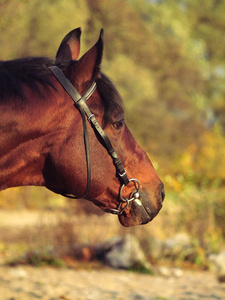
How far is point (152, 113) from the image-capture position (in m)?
23.0

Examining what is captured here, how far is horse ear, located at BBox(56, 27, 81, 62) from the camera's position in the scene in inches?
116

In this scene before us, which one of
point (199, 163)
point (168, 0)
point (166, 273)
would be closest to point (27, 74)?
point (166, 273)

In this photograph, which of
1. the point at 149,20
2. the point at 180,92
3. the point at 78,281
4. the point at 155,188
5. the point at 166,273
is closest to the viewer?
the point at 155,188

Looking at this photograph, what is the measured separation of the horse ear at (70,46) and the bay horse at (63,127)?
0.29 m

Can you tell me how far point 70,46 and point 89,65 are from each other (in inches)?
23.3

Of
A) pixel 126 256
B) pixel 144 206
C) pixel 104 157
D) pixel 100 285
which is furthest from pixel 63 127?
pixel 126 256

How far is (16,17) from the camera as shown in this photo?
1125cm

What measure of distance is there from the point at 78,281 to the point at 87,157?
3.29 metres

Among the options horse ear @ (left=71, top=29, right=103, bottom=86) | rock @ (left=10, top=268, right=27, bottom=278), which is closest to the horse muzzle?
horse ear @ (left=71, top=29, right=103, bottom=86)

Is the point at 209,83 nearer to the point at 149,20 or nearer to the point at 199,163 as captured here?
the point at 149,20

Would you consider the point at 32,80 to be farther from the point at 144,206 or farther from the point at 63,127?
the point at 144,206

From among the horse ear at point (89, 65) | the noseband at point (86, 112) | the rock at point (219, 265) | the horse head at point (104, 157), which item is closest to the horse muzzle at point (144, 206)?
the horse head at point (104, 157)

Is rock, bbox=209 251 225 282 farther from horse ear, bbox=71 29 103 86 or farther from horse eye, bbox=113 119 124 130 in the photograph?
horse ear, bbox=71 29 103 86

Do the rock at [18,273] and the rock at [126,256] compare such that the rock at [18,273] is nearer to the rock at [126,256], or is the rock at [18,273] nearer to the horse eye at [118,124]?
the rock at [126,256]
